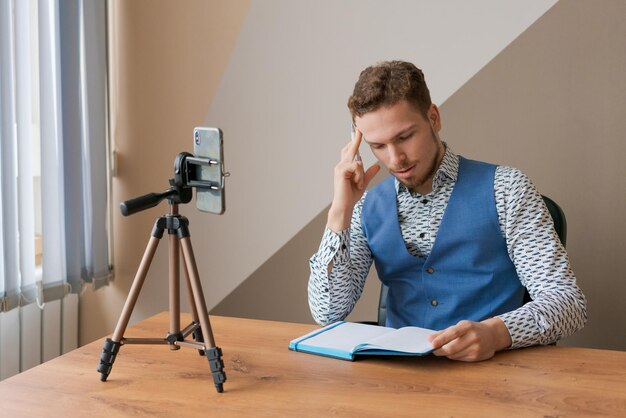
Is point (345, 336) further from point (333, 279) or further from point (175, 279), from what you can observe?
point (175, 279)

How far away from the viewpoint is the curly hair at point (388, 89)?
73.7 inches

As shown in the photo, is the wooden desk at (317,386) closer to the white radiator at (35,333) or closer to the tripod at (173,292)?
the tripod at (173,292)

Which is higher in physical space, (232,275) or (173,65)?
(173,65)

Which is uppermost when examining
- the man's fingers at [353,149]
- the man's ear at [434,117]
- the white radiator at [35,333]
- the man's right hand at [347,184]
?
the man's ear at [434,117]

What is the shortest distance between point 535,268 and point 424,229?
1.01 ft

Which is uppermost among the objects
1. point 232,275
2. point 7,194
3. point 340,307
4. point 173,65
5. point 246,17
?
point 246,17

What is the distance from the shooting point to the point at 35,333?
2.82 meters

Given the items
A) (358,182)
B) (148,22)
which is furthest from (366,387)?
(148,22)

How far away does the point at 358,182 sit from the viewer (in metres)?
1.90

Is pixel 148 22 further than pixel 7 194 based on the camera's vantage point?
Yes

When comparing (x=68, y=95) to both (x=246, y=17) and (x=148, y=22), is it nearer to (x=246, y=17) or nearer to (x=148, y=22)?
(x=148, y=22)

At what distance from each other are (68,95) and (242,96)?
2.21ft

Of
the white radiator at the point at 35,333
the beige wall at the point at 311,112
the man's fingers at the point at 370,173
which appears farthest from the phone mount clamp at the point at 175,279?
the beige wall at the point at 311,112

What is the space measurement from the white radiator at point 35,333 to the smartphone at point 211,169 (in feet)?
4.84
